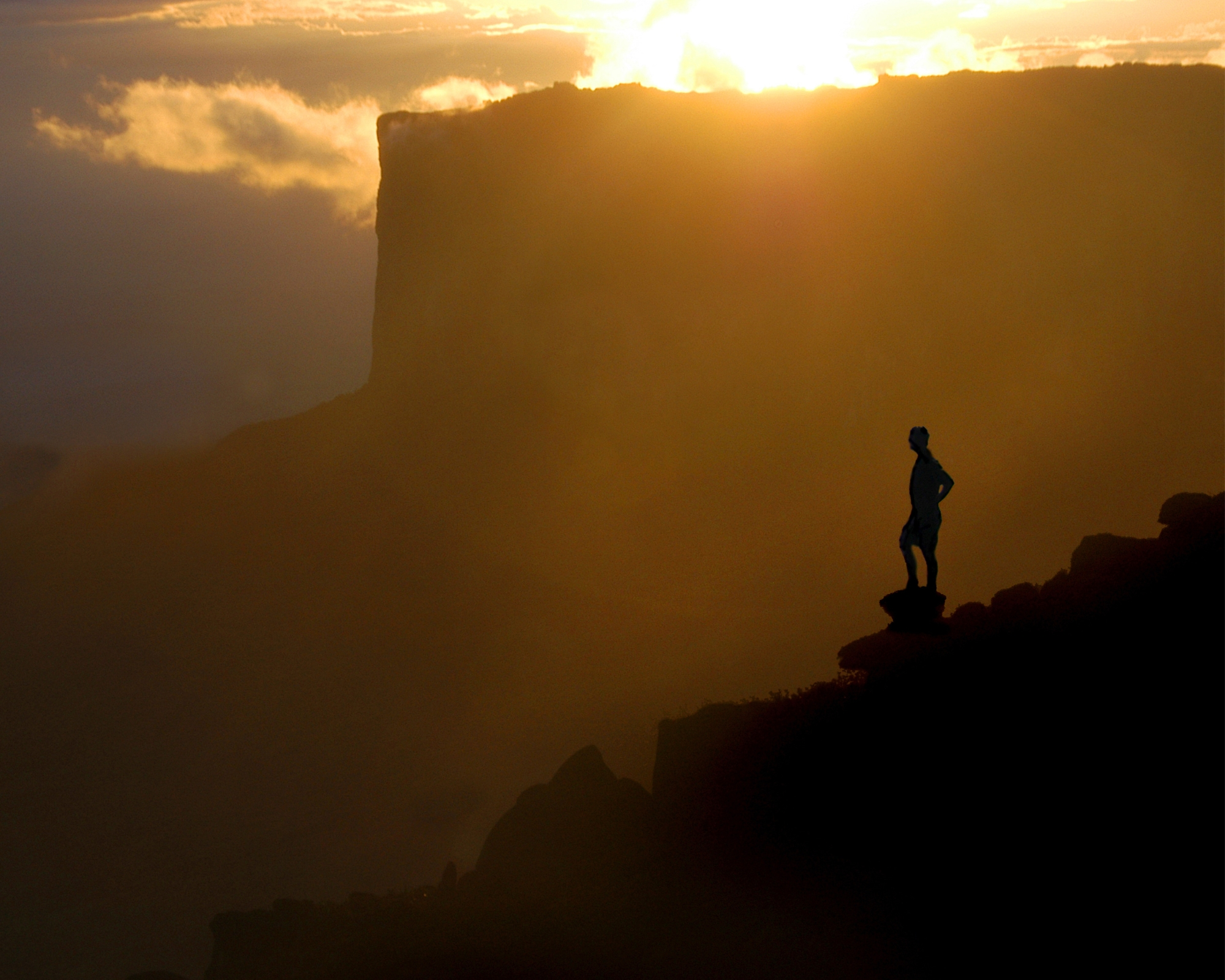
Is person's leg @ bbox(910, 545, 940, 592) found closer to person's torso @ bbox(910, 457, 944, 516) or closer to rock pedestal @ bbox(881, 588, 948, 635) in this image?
rock pedestal @ bbox(881, 588, 948, 635)

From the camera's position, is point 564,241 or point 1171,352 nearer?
point 1171,352

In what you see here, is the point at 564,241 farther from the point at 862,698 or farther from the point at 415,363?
the point at 862,698

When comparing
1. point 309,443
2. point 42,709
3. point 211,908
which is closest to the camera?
point 211,908

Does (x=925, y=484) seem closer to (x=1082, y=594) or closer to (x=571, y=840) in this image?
(x=1082, y=594)

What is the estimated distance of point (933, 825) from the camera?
380 inches

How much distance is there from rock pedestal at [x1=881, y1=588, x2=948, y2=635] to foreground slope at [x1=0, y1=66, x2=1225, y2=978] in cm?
1929

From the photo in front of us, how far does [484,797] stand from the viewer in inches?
1186

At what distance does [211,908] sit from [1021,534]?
108 feet

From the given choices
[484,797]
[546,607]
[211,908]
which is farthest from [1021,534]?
[211,908]

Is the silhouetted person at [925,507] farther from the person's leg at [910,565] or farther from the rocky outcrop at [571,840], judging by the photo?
the rocky outcrop at [571,840]

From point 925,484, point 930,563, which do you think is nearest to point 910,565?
point 930,563

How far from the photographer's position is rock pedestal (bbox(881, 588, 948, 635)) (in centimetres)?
1153

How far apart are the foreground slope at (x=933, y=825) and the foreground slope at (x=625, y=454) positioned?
1717 centimetres

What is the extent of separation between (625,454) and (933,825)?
2924 cm
